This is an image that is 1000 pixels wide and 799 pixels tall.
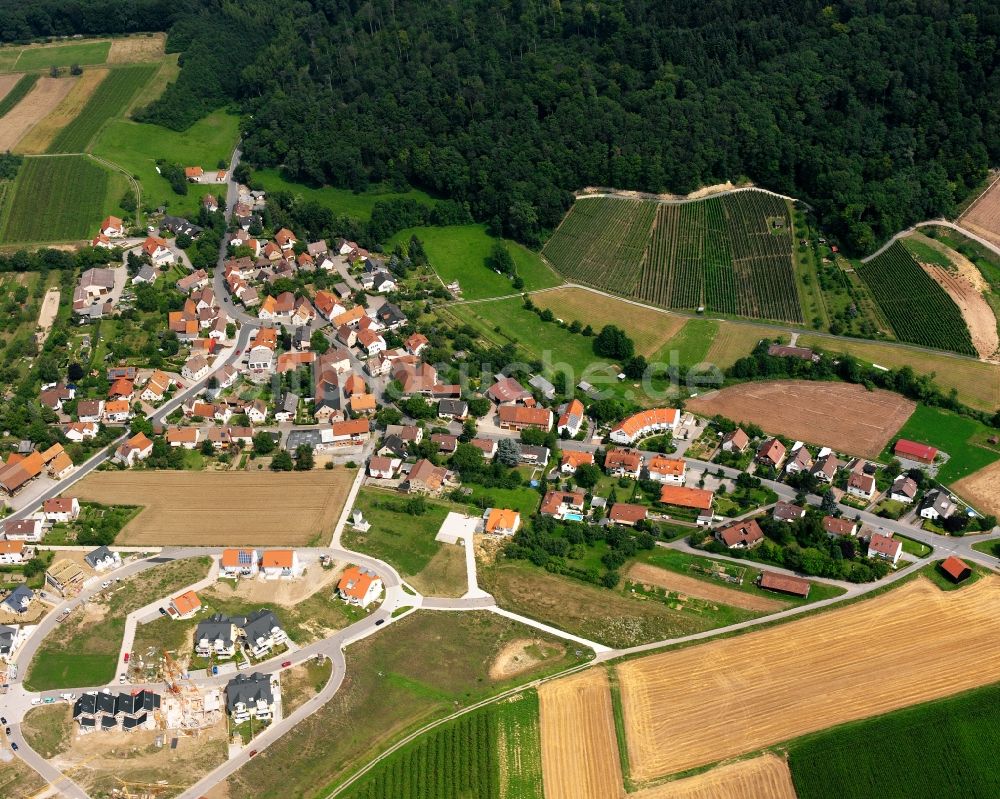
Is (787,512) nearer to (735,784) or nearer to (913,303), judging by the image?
(735,784)

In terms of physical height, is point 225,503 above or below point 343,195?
below

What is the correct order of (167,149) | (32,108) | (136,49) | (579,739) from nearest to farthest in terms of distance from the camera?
1. (579,739)
2. (167,149)
3. (32,108)
4. (136,49)

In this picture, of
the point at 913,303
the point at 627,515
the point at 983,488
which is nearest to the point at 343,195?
the point at 627,515

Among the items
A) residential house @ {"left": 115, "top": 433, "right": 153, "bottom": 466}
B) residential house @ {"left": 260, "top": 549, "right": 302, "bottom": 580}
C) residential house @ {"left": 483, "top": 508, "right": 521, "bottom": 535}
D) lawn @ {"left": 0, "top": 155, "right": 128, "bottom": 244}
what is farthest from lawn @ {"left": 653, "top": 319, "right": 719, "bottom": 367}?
lawn @ {"left": 0, "top": 155, "right": 128, "bottom": 244}

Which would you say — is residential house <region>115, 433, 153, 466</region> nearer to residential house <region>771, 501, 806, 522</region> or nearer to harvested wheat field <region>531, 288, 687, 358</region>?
harvested wheat field <region>531, 288, 687, 358</region>

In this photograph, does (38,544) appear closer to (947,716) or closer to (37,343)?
(37,343)

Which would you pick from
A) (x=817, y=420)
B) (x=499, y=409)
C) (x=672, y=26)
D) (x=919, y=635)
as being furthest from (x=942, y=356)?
(x=672, y=26)

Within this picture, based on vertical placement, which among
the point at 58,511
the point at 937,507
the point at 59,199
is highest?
the point at 59,199
